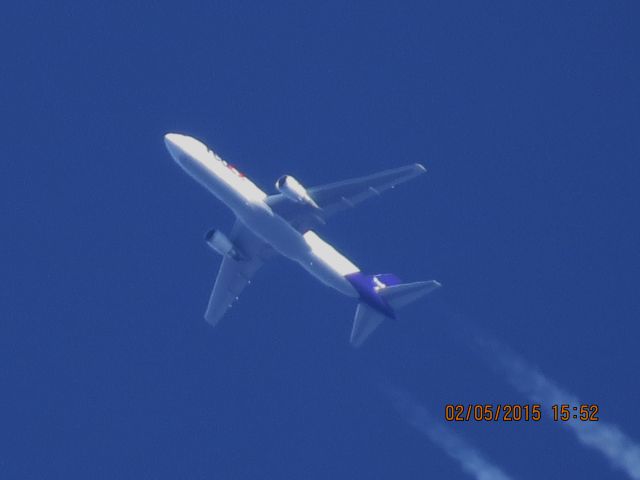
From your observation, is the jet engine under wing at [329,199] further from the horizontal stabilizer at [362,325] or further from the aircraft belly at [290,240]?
the horizontal stabilizer at [362,325]

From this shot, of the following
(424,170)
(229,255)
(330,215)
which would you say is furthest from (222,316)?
(424,170)

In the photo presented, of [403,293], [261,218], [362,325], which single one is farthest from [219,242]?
[403,293]

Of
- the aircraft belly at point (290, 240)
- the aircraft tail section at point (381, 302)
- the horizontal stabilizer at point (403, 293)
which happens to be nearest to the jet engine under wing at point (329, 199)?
the aircraft belly at point (290, 240)

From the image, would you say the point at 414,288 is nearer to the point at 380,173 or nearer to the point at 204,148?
the point at 380,173

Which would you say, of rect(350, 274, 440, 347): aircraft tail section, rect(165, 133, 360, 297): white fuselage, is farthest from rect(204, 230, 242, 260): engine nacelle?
rect(350, 274, 440, 347): aircraft tail section

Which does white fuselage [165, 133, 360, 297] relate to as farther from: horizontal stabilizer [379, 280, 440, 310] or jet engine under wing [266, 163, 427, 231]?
horizontal stabilizer [379, 280, 440, 310]

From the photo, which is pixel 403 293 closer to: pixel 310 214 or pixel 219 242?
pixel 310 214

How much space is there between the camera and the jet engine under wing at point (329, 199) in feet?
238

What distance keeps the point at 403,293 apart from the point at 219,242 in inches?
439

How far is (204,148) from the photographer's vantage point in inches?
2899

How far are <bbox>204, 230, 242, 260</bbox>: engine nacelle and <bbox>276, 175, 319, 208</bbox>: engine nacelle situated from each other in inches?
246

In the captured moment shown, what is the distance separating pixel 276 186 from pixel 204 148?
490 centimetres

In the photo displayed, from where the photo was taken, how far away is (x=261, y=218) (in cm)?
7225

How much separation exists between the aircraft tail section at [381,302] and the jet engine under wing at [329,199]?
14.4 ft
